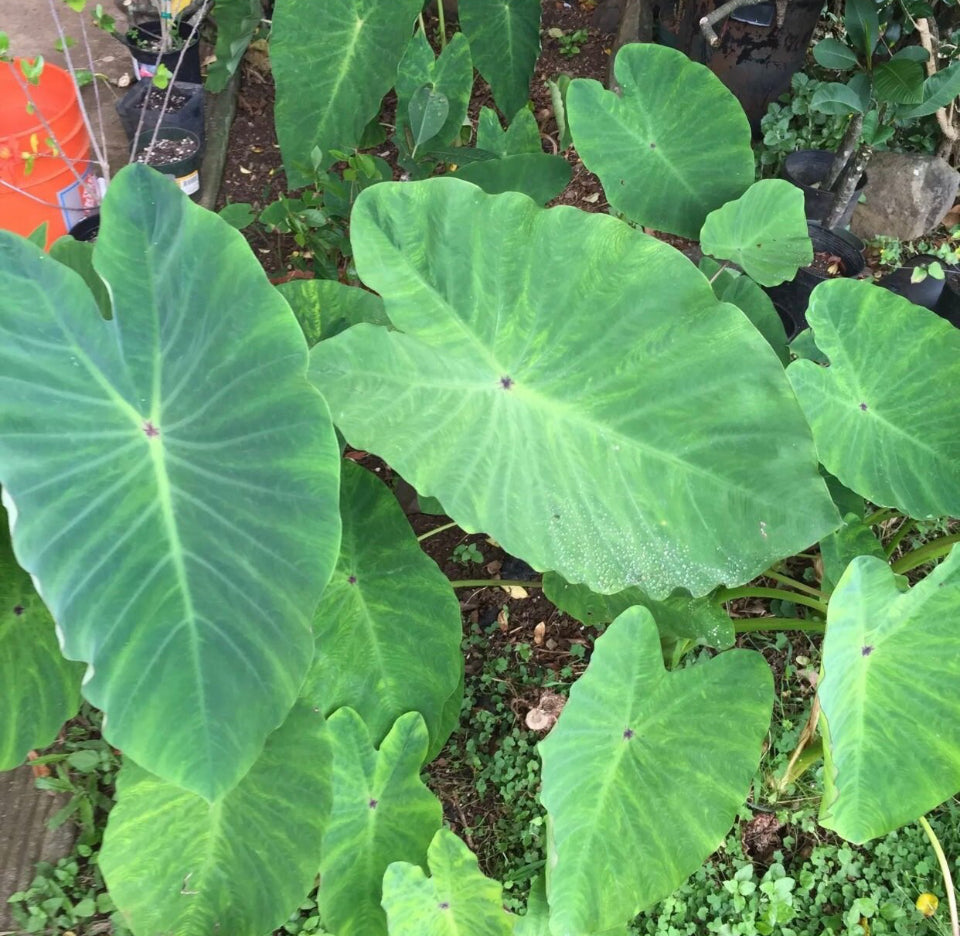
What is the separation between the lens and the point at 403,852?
4.05 feet

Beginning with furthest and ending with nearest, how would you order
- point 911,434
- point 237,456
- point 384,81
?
point 384,81, point 911,434, point 237,456

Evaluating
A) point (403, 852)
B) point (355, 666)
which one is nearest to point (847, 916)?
point (403, 852)

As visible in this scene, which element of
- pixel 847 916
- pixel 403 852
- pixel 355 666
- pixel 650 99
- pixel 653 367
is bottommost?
pixel 847 916

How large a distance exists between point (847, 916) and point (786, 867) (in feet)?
0.40

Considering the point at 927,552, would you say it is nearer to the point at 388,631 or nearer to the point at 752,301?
the point at 752,301

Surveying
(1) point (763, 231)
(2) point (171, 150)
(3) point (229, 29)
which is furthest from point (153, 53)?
(1) point (763, 231)

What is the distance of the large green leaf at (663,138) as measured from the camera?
143 cm

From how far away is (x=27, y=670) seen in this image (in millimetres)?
1045

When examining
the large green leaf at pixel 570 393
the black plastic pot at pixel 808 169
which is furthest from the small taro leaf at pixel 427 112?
the black plastic pot at pixel 808 169

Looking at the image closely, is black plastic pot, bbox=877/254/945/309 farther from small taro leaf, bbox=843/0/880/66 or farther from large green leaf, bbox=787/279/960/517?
large green leaf, bbox=787/279/960/517

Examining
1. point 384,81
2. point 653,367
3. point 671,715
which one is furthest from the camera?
point 384,81

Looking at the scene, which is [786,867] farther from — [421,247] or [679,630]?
[421,247]

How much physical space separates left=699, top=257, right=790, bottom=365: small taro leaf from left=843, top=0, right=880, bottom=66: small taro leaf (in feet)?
3.99

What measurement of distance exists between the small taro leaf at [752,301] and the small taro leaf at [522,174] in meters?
0.29
